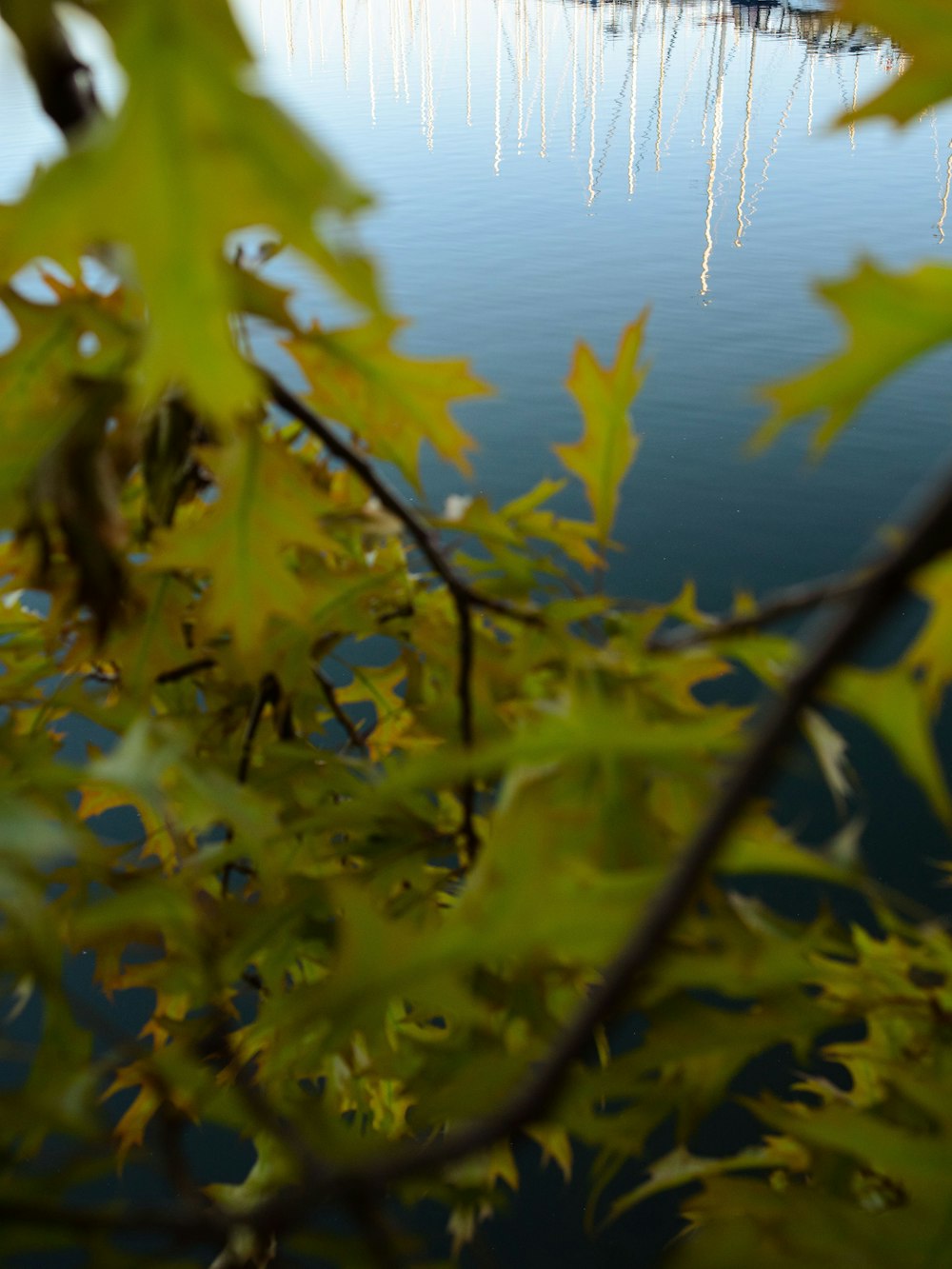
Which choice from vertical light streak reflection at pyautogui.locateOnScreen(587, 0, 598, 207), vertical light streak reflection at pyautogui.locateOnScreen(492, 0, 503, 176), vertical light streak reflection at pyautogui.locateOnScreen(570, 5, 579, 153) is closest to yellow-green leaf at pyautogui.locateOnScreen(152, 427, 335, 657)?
vertical light streak reflection at pyautogui.locateOnScreen(587, 0, 598, 207)

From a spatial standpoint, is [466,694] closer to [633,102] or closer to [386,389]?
[386,389]

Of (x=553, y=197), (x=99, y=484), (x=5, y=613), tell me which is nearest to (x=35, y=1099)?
(x=99, y=484)

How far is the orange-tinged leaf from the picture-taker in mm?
483

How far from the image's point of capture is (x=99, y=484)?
1.20ft

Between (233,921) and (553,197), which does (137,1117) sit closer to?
(233,921)

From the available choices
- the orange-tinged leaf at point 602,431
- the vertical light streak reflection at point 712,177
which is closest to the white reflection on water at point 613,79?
the vertical light streak reflection at point 712,177

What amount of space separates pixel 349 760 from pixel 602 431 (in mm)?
215

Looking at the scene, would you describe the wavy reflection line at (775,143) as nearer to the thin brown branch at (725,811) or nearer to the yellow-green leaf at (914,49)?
the yellow-green leaf at (914,49)

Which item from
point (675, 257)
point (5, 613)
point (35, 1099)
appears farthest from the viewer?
point (675, 257)

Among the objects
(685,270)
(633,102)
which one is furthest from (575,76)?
(685,270)

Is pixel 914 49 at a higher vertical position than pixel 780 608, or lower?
higher

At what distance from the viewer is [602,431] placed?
49cm

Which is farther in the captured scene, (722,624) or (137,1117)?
(137,1117)

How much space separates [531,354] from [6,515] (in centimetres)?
377
